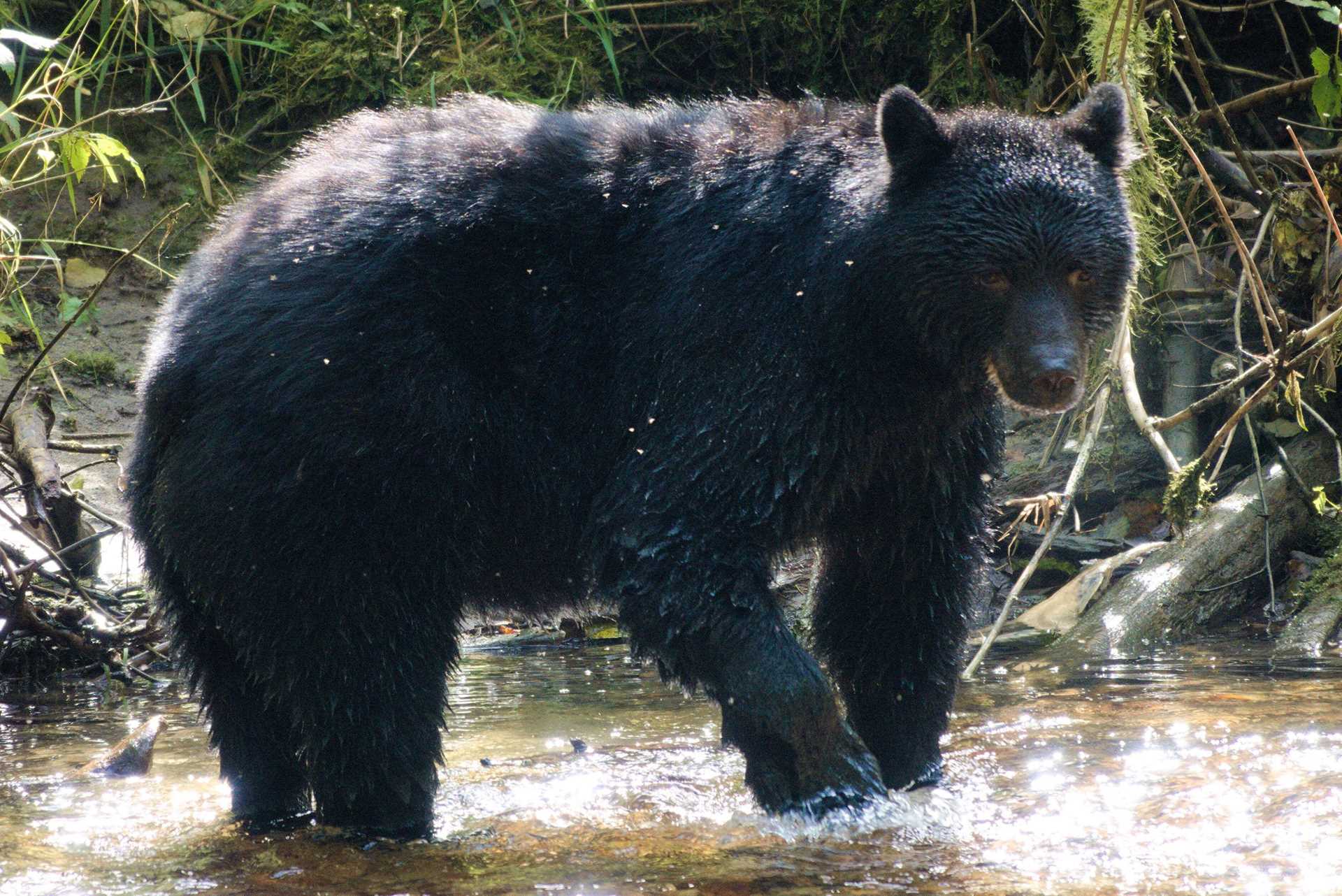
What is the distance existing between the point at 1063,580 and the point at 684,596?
3.78 meters

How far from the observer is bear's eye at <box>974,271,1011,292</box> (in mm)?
3928

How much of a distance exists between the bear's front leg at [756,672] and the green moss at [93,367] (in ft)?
17.4

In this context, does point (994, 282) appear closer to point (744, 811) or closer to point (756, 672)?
point (756, 672)

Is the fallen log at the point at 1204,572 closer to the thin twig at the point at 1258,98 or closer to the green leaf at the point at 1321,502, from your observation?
the green leaf at the point at 1321,502

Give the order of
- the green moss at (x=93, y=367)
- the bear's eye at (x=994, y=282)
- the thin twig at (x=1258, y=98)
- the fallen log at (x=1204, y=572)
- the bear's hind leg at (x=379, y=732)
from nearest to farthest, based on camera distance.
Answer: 1. the bear's eye at (x=994, y=282)
2. the bear's hind leg at (x=379, y=732)
3. the fallen log at (x=1204, y=572)
4. the thin twig at (x=1258, y=98)
5. the green moss at (x=93, y=367)

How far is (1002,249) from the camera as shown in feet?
12.8

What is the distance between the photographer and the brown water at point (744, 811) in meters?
3.46

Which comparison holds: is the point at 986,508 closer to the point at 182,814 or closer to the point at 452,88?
the point at 182,814

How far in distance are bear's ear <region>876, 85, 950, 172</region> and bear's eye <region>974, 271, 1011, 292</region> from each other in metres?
0.36

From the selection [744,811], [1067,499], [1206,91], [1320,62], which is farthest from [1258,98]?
[744,811]

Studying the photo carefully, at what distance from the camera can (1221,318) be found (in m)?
7.51

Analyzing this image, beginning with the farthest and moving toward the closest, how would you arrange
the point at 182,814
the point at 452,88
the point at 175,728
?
the point at 452,88 < the point at 175,728 < the point at 182,814

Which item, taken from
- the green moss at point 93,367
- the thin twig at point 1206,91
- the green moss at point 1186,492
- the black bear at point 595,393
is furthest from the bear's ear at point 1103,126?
the green moss at point 93,367

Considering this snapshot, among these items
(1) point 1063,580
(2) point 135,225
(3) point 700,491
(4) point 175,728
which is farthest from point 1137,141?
(2) point 135,225
